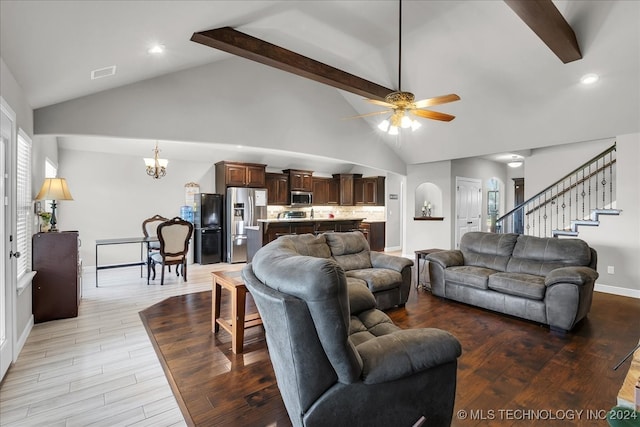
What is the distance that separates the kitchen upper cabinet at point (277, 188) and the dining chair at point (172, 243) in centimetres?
305

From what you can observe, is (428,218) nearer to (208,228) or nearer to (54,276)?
(208,228)

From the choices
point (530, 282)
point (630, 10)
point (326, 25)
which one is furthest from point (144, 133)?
point (630, 10)

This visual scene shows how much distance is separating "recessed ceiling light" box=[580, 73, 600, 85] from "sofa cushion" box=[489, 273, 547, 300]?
2.69 metres

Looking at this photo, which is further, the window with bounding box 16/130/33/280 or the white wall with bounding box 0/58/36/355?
the window with bounding box 16/130/33/280

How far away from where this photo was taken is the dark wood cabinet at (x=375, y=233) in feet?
29.9

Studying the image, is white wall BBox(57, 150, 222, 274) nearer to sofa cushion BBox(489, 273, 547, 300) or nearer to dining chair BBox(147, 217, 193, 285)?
dining chair BBox(147, 217, 193, 285)

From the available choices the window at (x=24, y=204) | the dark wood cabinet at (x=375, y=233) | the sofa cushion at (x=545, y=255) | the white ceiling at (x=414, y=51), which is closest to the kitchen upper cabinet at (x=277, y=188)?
the dark wood cabinet at (x=375, y=233)

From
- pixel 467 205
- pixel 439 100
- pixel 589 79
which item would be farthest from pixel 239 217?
pixel 589 79

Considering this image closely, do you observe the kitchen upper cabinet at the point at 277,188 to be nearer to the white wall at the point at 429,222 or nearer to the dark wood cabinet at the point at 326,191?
the dark wood cabinet at the point at 326,191

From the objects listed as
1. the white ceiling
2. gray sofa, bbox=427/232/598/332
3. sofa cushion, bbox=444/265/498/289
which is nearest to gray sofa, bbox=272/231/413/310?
sofa cushion, bbox=444/265/498/289

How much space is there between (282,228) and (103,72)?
418 centimetres

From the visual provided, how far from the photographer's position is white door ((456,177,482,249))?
749cm

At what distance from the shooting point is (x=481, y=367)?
2557 millimetres

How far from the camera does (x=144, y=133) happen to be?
4.21 metres
